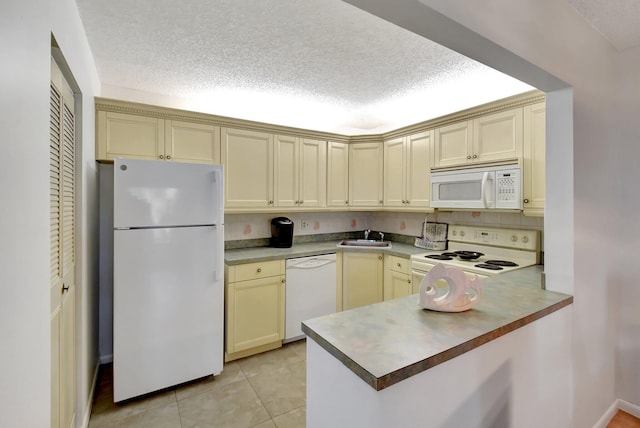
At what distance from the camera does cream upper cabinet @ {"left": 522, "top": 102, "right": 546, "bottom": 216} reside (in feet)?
6.89

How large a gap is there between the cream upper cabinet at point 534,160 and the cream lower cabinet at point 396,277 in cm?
112

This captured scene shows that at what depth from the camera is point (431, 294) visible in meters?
1.29

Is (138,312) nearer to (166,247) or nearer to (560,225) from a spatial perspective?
(166,247)

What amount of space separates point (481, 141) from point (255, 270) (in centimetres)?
223

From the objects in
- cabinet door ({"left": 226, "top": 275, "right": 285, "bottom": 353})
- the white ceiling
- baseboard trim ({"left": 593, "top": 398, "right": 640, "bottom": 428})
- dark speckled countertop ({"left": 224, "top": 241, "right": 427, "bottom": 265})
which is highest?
the white ceiling

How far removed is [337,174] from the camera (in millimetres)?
3402

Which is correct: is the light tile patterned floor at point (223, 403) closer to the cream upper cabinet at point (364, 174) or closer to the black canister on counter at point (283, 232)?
the black canister on counter at point (283, 232)

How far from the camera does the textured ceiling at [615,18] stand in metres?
1.42

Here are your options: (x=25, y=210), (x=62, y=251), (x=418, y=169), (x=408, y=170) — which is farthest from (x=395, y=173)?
(x=25, y=210)

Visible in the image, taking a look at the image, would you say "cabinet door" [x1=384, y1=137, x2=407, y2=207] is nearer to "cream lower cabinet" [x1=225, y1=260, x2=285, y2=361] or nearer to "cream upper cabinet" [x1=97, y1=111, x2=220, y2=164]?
"cream lower cabinet" [x1=225, y1=260, x2=285, y2=361]

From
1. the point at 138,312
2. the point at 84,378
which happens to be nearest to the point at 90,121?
the point at 138,312

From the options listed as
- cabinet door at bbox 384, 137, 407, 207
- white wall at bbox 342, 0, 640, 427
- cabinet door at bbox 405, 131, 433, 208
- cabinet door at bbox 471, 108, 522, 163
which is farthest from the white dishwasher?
white wall at bbox 342, 0, 640, 427

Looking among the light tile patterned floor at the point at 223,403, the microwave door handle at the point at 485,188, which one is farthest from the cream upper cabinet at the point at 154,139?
the microwave door handle at the point at 485,188

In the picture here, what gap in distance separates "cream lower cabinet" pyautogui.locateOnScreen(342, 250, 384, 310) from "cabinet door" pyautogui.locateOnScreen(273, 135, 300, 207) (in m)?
0.87
